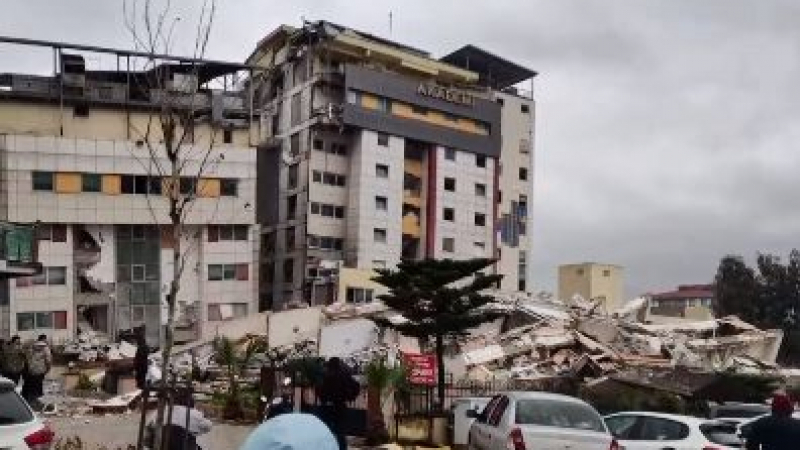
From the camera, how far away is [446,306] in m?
28.7

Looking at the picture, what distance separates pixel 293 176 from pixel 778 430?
58360 millimetres

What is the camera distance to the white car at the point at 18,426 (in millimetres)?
9828

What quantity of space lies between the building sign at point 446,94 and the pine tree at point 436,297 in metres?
41.6

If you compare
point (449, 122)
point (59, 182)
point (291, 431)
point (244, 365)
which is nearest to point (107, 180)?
point (59, 182)

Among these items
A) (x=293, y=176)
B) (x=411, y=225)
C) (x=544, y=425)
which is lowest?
(x=544, y=425)

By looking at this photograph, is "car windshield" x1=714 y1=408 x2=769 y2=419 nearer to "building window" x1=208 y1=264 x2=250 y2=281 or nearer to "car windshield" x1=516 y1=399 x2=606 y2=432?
"car windshield" x1=516 y1=399 x2=606 y2=432

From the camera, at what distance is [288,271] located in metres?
67.0

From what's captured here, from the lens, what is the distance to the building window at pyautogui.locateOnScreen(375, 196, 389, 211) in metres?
66.8

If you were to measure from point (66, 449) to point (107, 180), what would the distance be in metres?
44.6

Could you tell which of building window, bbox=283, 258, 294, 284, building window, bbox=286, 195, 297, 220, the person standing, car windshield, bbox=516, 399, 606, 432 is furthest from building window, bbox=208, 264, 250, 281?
car windshield, bbox=516, 399, 606, 432

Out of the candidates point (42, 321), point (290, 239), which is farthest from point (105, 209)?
point (290, 239)

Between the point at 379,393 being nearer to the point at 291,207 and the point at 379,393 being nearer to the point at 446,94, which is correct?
the point at 291,207

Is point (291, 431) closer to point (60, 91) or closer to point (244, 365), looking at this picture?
point (244, 365)

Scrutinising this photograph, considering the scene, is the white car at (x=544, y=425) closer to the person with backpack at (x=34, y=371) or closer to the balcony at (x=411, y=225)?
the person with backpack at (x=34, y=371)
